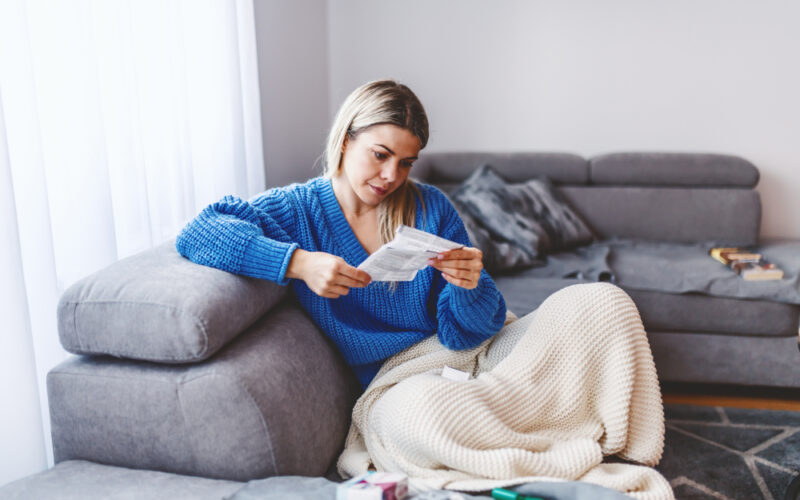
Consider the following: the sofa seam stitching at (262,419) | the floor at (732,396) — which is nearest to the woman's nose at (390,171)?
the sofa seam stitching at (262,419)

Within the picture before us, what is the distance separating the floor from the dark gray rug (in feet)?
0.17

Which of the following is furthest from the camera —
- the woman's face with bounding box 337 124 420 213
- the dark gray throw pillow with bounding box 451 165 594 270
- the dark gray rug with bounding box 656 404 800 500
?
the dark gray throw pillow with bounding box 451 165 594 270

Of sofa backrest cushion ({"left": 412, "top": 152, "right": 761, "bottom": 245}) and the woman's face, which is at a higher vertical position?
the woman's face

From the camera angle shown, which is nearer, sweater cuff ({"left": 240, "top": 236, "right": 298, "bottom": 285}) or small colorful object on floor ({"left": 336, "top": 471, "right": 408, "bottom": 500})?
small colorful object on floor ({"left": 336, "top": 471, "right": 408, "bottom": 500})

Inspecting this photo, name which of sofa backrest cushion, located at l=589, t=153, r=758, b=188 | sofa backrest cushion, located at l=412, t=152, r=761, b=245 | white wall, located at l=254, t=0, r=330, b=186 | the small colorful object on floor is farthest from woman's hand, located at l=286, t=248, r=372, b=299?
sofa backrest cushion, located at l=589, t=153, r=758, b=188

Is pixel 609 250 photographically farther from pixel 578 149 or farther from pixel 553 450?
pixel 553 450

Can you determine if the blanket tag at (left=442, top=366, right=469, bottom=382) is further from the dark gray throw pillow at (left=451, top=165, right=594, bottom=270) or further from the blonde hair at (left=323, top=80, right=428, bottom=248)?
the dark gray throw pillow at (left=451, top=165, right=594, bottom=270)

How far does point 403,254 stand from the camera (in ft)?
3.79

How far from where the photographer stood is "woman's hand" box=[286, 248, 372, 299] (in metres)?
1.20

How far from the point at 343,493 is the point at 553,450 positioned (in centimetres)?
45

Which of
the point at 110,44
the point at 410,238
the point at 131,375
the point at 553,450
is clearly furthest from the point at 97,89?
the point at 553,450

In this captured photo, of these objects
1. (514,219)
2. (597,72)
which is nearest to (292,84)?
(514,219)

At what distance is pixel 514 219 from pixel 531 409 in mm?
1425

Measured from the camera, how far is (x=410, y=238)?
1.12 meters
